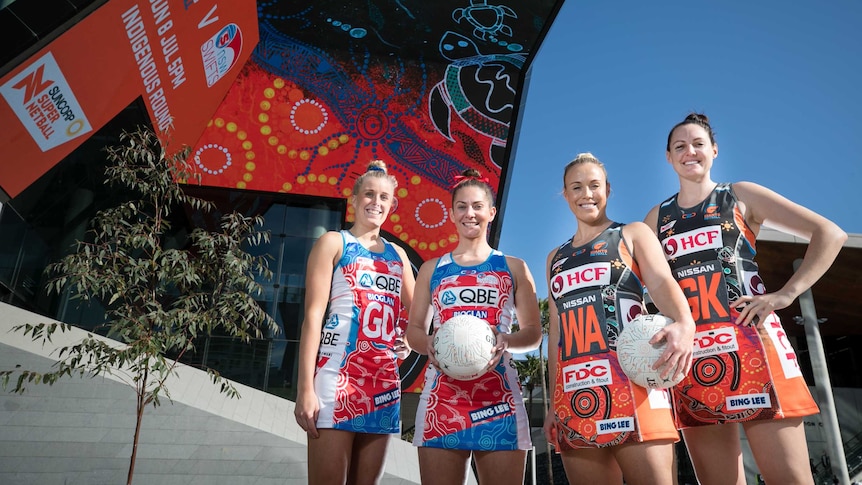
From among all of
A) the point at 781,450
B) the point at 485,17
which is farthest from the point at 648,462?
the point at 485,17

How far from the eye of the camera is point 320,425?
296cm

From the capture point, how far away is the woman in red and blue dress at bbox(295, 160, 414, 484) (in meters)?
2.97

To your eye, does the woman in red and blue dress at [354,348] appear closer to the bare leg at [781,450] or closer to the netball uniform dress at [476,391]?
the netball uniform dress at [476,391]

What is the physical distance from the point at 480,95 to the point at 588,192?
14.8 meters

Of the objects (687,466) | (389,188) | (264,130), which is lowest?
(687,466)

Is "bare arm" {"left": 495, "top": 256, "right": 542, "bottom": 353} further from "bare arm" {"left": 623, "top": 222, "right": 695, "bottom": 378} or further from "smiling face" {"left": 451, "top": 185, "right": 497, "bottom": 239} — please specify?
"bare arm" {"left": 623, "top": 222, "right": 695, "bottom": 378}

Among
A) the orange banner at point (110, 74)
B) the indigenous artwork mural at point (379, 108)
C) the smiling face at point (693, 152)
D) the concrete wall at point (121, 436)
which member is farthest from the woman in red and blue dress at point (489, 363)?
the indigenous artwork mural at point (379, 108)

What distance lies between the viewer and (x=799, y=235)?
2883 millimetres

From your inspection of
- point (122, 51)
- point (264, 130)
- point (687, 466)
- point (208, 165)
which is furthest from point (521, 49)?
point (687, 466)

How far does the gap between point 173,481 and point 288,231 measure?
9.60 metres

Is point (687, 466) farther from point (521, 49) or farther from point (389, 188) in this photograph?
point (389, 188)

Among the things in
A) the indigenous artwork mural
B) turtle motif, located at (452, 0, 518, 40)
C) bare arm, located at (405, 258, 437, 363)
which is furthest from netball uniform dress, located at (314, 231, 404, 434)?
the indigenous artwork mural

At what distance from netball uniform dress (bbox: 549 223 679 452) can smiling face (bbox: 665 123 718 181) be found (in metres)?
0.63

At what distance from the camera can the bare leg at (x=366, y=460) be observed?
120 inches
